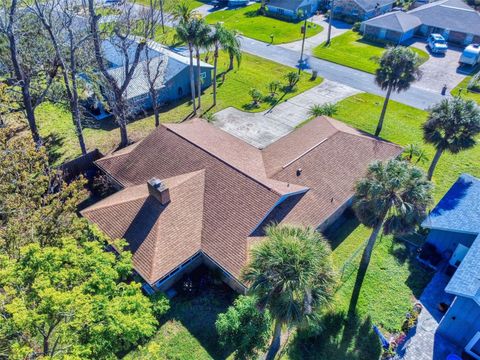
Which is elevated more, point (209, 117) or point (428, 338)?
point (209, 117)

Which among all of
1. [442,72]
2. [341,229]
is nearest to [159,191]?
[341,229]

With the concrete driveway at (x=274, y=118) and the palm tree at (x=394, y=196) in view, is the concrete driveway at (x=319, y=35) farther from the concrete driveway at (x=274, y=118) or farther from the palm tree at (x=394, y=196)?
the palm tree at (x=394, y=196)

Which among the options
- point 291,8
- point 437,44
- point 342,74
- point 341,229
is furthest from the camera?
point 291,8

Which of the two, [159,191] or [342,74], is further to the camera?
[342,74]

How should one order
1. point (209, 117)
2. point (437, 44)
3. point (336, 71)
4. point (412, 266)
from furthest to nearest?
point (437, 44) → point (336, 71) → point (209, 117) → point (412, 266)

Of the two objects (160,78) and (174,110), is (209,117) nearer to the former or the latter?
(174,110)

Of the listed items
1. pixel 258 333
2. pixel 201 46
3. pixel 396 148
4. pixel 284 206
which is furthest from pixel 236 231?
pixel 201 46

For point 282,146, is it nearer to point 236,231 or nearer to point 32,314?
point 236,231
